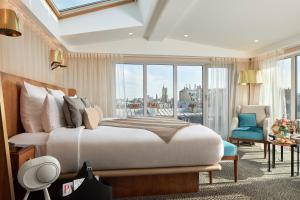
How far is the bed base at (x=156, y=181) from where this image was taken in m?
2.21

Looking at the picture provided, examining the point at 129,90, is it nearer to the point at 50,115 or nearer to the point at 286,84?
the point at 50,115

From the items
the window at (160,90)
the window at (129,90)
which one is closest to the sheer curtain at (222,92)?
the window at (160,90)

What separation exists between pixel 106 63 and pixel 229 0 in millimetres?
2897

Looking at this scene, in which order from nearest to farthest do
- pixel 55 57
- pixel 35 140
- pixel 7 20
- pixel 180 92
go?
pixel 7 20, pixel 35 140, pixel 55 57, pixel 180 92

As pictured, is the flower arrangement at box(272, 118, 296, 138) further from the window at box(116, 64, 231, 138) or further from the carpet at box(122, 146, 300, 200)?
the window at box(116, 64, 231, 138)

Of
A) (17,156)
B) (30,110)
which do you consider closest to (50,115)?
(30,110)

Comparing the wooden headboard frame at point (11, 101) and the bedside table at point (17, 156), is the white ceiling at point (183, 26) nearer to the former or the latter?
the wooden headboard frame at point (11, 101)

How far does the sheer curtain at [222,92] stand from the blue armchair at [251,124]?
0.40m

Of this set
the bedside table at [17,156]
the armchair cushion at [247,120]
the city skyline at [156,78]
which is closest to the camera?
the bedside table at [17,156]

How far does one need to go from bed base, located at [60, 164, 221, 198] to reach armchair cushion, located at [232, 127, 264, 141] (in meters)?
2.22

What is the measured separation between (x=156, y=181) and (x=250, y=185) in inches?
46.3

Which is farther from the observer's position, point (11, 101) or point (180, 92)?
point (180, 92)

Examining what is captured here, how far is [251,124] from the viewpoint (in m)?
4.74

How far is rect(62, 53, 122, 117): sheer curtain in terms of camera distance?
16.2ft
